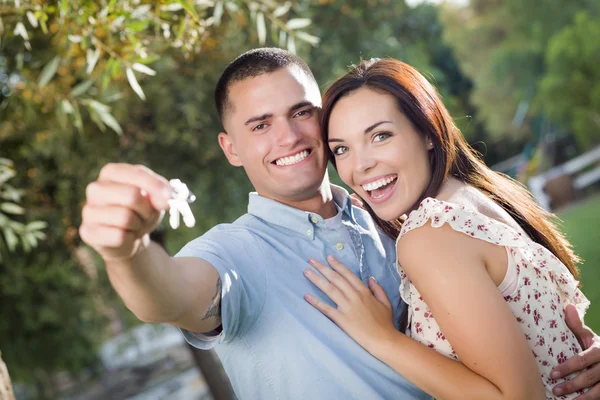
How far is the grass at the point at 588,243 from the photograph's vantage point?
914 centimetres

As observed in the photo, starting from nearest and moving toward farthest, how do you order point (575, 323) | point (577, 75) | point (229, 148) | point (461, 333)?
point (461, 333) → point (575, 323) → point (229, 148) → point (577, 75)

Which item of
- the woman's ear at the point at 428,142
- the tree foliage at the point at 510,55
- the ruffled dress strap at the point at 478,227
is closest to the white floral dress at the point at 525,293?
the ruffled dress strap at the point at 478,227

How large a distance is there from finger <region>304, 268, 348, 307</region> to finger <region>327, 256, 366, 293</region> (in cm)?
7

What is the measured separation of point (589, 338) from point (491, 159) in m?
27.2

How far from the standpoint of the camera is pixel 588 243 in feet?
40.8

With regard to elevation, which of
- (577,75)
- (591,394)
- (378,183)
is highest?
(378,183)

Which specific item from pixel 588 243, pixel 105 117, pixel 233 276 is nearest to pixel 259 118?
pixel 233 276

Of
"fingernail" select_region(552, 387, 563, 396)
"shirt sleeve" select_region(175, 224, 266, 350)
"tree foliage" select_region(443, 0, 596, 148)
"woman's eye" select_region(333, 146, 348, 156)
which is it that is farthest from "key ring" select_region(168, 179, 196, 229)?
"tree foliage" select_region(443, 0, 596, 148)

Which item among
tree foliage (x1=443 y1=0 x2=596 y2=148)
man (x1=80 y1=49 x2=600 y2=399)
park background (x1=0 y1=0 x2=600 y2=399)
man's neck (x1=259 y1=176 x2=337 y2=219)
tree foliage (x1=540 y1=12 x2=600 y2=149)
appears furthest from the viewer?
tree foliage (x1=443 y1=0 x2=596 y2=148)

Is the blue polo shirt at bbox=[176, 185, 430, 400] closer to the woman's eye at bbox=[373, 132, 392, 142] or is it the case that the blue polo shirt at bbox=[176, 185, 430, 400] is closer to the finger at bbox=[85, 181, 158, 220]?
the woman's eye at bbox=[373, 132, 392, 142]

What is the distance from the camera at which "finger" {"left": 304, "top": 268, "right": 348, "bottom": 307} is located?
2510mm

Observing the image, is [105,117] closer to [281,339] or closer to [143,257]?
[281,339]

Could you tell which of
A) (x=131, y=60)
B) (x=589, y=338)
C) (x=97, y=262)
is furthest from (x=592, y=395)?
(x=97, y=262)

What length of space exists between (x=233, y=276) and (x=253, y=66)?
39.2 inches
